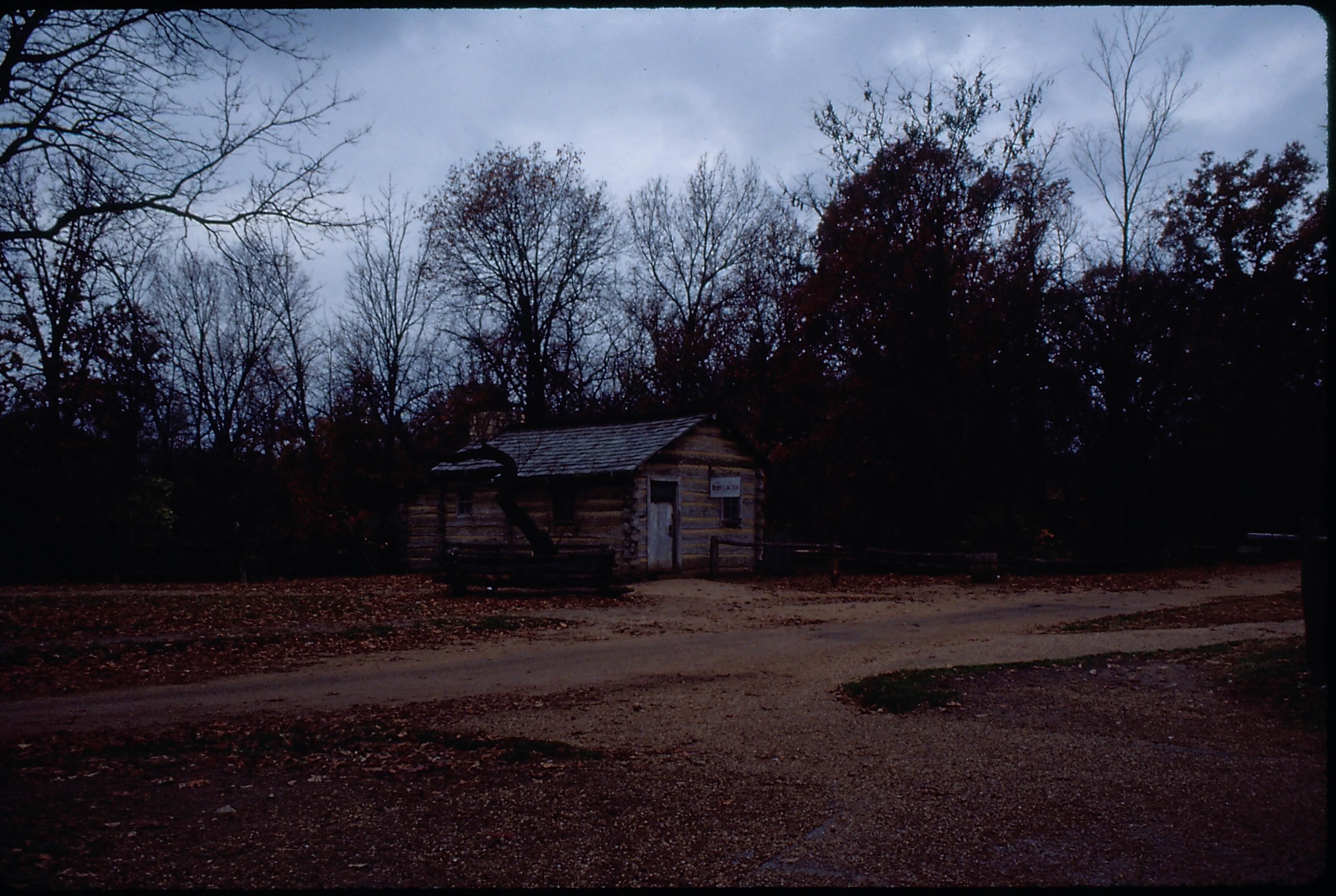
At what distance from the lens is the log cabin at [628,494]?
27125mm

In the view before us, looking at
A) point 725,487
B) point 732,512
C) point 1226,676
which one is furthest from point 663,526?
point 1226,676

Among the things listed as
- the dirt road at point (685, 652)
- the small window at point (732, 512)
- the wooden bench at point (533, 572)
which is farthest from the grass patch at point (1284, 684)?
the small window at point (732, 512)

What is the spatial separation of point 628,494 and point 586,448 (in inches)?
134

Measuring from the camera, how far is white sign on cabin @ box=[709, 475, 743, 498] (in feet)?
92.9

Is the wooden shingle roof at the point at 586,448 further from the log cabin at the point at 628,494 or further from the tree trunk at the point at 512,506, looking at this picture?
the tree trunk at the point at 512,506

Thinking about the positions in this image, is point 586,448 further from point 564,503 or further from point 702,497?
point 702,497

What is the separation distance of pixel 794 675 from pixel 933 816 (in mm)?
5806

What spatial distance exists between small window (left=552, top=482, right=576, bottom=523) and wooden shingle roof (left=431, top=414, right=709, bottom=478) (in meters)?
0.56

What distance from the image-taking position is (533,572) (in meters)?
22.2

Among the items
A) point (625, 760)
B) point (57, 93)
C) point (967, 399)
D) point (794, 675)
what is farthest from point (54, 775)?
point (967, 399)

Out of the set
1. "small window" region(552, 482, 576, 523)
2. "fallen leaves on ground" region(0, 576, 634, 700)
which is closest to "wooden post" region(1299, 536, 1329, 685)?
"fallen leaves on ground" region(0, 576, 634, 700)

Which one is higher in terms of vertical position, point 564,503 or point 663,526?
point 564,503

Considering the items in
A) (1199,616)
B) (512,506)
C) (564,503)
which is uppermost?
(564,503)

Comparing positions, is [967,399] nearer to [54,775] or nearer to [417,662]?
[417,662]
